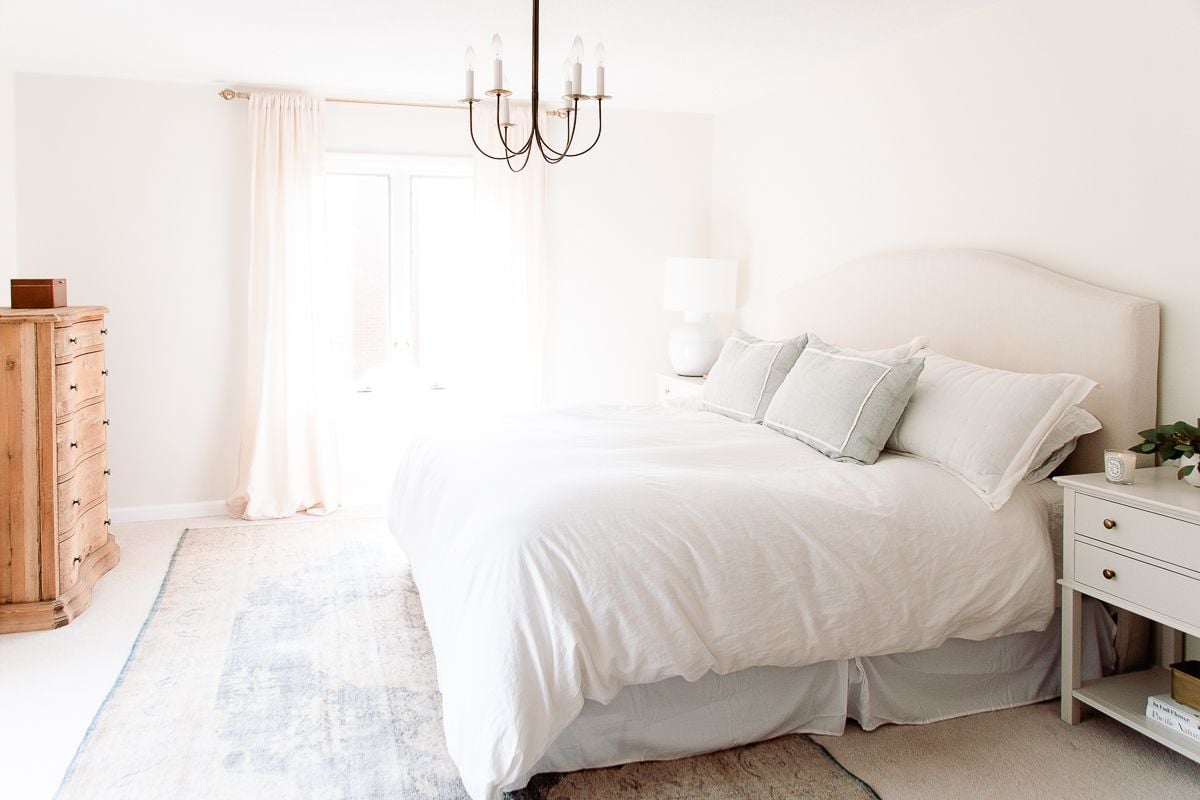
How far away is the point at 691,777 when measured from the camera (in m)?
2.29

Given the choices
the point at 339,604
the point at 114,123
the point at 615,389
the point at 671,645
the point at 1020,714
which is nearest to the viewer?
the point at 671,645

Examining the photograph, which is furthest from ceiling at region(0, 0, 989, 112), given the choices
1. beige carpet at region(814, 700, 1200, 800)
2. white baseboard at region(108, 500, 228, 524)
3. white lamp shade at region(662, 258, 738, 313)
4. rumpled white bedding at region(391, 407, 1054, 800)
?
beige carpet at region(814, 700, 1200, 800)

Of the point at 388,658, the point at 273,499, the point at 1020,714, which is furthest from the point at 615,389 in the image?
the point at 1020,714

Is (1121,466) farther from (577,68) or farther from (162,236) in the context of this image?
(162,236)

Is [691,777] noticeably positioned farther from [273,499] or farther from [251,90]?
[251,90]

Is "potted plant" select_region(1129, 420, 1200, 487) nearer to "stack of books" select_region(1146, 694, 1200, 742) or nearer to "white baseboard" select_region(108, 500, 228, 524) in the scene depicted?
"stack of books" select_region(1146, 694, 1200, 742)

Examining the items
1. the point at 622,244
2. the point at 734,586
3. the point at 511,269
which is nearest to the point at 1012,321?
the point at 734,586

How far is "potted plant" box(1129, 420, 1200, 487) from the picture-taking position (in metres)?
2.34

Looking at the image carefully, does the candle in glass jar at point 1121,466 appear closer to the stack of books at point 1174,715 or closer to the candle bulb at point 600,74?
the stack of books at point 1174,715

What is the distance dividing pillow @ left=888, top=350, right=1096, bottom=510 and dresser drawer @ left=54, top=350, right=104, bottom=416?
121 inches

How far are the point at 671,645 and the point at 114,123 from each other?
418 cm

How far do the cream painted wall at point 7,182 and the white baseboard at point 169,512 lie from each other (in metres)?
1.22

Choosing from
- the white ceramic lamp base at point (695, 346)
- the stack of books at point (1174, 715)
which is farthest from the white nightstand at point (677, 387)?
the stack of books at point (1174, 715)

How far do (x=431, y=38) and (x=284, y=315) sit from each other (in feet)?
5.78
